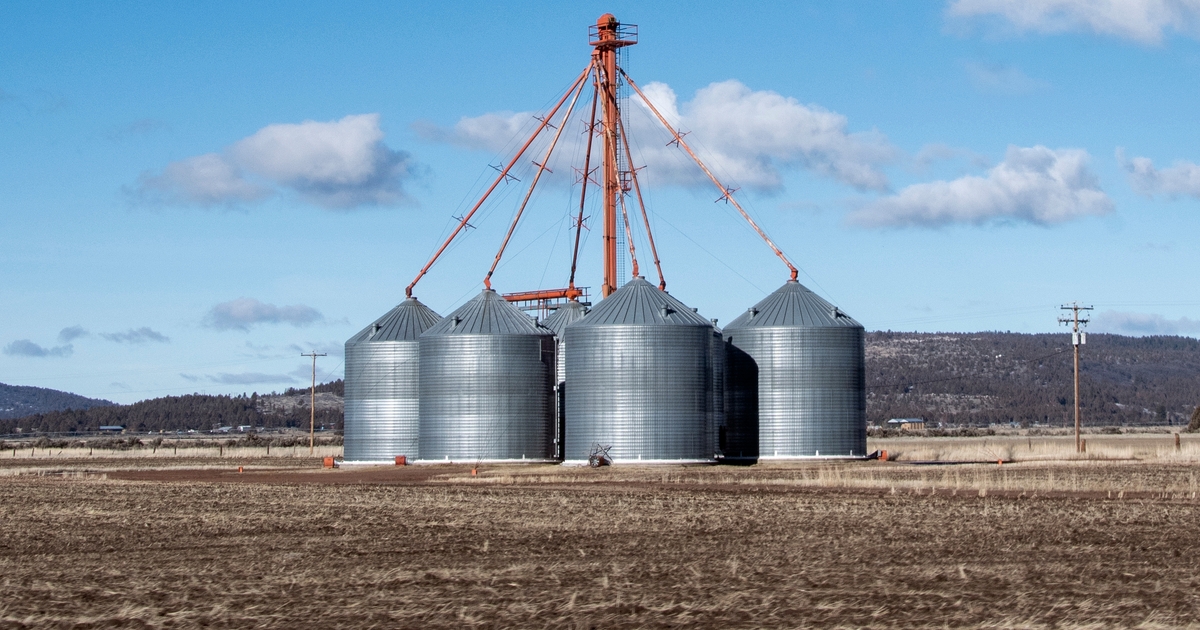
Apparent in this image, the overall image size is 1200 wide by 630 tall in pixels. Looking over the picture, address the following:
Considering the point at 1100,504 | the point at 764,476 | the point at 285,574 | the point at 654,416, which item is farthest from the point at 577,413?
the point at 285,574

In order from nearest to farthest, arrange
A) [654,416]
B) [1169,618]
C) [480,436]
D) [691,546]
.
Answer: [1169,618]
[691,546]
[654,416]
[480,436]

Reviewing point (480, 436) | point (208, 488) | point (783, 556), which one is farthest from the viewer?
point (480, 436)

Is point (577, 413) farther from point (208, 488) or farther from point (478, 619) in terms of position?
point (478, 619)

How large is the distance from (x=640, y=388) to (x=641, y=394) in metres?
0.31

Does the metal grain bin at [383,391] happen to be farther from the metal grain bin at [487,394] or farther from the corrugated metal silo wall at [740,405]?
the corrugated metal silo wall at [740,405]

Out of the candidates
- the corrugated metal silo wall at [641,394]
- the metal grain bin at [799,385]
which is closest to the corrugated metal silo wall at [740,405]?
the metal grain bin at [799,385]

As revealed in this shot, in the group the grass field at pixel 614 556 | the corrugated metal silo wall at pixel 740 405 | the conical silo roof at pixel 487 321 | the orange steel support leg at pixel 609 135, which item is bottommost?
the grass field at pixel 614 556

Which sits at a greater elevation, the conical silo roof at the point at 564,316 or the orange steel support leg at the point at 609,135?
the orange steel support leg at the point at 609,135

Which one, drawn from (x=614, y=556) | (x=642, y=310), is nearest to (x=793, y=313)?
(x=642, y=310)

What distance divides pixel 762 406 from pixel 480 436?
1541 cm

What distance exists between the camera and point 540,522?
35281 mm

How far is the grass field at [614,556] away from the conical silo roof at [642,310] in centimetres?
2329

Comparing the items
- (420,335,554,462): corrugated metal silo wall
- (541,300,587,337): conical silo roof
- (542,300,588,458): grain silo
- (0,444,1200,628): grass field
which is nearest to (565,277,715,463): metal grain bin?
(542,300,588,458): grain silo

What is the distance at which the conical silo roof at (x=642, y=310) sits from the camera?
242ft
